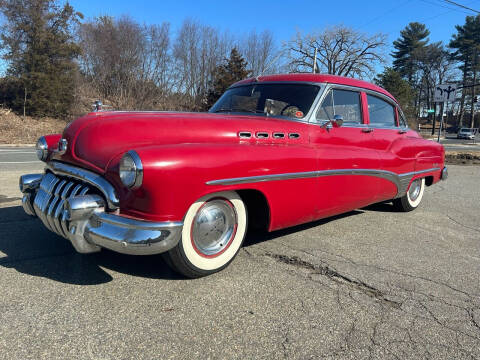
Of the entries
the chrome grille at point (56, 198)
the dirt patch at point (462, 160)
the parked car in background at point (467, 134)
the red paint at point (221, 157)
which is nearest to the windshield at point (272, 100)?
the red paint at point (221, 157)

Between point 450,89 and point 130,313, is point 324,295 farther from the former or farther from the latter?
point 450,89

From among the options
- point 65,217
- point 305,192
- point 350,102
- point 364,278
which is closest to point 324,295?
point 364,278

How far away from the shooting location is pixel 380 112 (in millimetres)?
4695

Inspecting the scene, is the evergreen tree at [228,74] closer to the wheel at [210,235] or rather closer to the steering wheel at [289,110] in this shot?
the steering wheel at [289,110]

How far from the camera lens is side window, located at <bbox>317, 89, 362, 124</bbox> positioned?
3.78 m

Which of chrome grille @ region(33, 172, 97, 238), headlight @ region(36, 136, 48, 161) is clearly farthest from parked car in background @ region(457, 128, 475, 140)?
chrome grille @ region(33, 172, 97, 238)

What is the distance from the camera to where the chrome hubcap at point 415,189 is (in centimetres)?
536

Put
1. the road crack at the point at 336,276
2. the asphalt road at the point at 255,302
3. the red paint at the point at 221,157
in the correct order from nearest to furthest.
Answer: the asphalt road at the point at 255,302
the red paint at the point at 221,157
the road crack at the point at 336,276

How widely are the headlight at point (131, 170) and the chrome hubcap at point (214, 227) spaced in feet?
1.82

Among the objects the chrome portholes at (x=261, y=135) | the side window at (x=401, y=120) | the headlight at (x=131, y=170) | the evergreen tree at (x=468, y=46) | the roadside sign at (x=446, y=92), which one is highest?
the evergreen tree at (x=468, y=46)

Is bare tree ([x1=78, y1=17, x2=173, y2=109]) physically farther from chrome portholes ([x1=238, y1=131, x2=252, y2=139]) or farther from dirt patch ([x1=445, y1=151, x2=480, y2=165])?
chrome portholes ([x1=238, y1=131, x2=252, y2=139])

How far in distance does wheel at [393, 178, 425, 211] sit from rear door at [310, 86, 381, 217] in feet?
3.78

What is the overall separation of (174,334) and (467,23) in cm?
6871

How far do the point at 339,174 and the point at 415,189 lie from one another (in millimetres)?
2473
